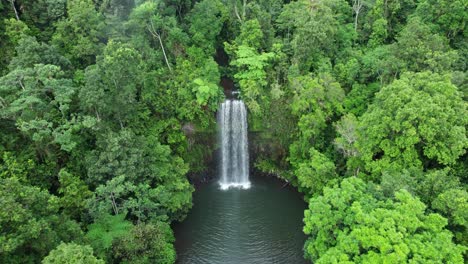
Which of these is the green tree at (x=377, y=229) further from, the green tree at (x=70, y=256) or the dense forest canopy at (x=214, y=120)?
the green tree at (x=70, y=256)

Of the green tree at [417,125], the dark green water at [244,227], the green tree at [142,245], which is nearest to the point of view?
the green tree at [417,125]

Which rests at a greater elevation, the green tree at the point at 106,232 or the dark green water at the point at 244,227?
the green tree at the point at 106,232

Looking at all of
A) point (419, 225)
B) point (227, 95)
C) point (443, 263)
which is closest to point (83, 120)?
point (227, 95)

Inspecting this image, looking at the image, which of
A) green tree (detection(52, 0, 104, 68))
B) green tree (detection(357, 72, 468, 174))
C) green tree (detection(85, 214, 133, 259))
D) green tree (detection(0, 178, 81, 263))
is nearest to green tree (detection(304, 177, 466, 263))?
green tree (detection(357, 72, 468, 174))

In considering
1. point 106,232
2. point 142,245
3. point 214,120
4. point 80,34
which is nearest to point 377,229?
point 142,245

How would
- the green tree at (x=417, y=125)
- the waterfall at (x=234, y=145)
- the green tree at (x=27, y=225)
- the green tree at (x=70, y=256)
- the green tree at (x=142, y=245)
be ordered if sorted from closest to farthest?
the green tree at (x=27, y=225), the green tree at (x=70, y=256), the green tree at (x=417, y=125), the green tree at (x=142, y=245), the waterfall at (x=234, y=145)

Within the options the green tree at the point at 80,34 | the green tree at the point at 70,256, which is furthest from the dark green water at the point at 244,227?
the green tree at the point at 80,34

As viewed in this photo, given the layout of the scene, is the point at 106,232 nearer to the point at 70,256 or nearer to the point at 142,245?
the point at 142,245
